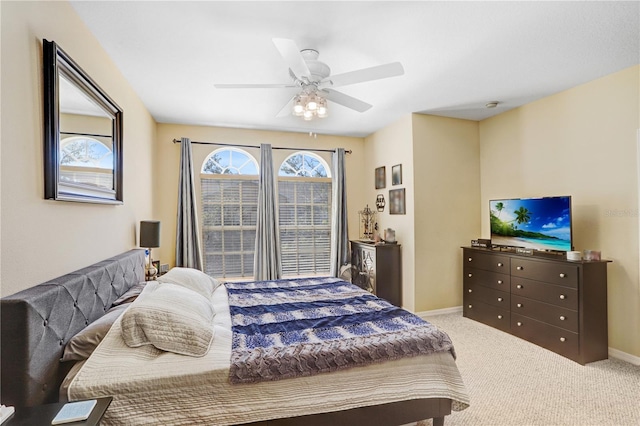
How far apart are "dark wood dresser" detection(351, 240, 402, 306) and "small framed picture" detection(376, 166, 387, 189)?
3.32 ft

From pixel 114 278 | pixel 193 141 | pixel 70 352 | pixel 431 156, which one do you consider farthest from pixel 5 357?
pixel 431 156

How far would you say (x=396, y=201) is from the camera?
14.8ft

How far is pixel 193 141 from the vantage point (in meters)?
4.55

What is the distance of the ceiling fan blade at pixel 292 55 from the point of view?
6.10ft

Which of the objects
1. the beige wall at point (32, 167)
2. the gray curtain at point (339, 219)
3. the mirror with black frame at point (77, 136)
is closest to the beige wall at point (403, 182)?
the gray curtain at point (339, 219)

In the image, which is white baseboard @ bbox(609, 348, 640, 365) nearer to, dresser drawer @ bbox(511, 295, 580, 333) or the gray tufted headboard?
dresser drawer @ bbox(511, 295, 580, 333)

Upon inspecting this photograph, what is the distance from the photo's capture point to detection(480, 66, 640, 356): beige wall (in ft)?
9.25

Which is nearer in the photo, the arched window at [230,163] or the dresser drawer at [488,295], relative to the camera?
the dresser drawer at [488,295]

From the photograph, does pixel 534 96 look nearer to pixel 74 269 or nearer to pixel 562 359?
pixel 562 359

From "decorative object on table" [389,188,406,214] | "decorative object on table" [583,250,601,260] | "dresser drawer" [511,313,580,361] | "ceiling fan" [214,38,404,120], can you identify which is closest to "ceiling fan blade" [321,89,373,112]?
"ceiling fan" [214,38,404,120]

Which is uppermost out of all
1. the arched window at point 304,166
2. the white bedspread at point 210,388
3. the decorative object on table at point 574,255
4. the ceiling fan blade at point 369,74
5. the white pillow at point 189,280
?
the ceiling fan blade at point 369,74

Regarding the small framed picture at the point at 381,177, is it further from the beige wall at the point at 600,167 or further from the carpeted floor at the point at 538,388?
the carpeted floor at the point at 538,388

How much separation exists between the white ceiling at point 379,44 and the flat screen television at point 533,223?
125 cm

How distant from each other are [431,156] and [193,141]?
137 inches
